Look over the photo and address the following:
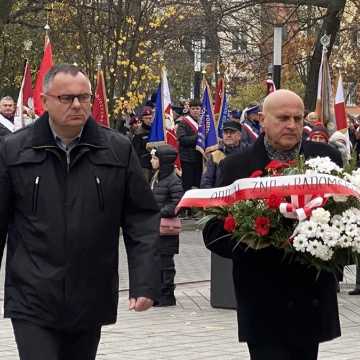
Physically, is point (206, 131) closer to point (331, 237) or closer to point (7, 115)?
point (7, 115)

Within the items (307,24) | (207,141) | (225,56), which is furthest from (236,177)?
(225,56)

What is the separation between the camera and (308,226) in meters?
5.45

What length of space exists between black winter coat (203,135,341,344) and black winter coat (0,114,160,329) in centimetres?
44

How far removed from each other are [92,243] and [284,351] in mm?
1056

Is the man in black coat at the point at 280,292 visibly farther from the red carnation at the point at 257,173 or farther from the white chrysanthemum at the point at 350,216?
the white chrysanthemum at the point at 350,216

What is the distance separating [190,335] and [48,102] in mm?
4766

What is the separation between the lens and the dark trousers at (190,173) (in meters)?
22.7

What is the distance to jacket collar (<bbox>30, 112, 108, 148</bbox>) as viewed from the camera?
18.8ft

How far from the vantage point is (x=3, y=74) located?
37.1 m

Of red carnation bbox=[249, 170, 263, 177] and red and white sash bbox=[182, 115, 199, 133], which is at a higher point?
red carnation bbox=[249, 170, 263, 177]

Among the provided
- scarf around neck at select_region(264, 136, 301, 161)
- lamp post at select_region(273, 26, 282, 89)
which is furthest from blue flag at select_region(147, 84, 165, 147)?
scarf around neck at select_region(264, 136, 301, 161)

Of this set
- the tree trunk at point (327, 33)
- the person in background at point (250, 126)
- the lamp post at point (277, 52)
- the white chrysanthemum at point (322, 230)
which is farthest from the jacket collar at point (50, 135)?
the tree trunk at point (327, 33)

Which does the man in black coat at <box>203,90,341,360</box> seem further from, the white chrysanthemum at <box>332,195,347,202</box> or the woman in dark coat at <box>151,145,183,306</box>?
the woman in dark coat at <box>151,145,183,306</box>

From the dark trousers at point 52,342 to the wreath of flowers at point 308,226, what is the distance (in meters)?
0.84
